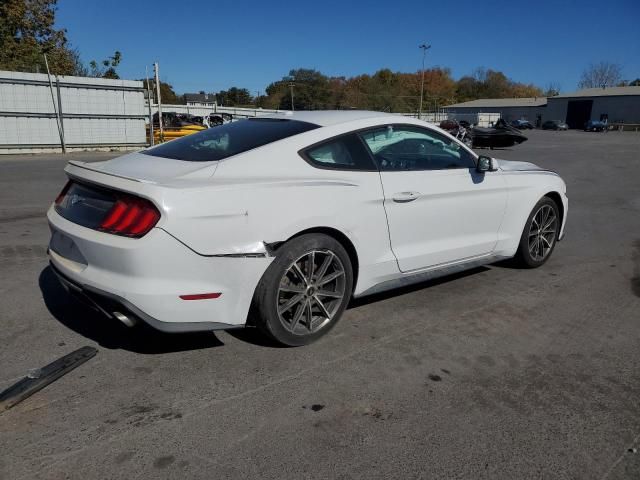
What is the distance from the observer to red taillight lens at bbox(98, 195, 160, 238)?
9.04ft

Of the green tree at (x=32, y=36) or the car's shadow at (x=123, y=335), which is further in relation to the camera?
the green tree at (x=32, y=36)

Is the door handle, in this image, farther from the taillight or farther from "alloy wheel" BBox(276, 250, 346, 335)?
the taillight

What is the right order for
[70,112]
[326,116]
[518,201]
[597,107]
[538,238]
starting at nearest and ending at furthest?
[326,116], [518,201], [538,238], [70,112], [597,107]

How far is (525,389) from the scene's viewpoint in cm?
294

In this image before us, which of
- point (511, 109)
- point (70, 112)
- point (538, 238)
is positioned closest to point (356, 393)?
point (538, 238)

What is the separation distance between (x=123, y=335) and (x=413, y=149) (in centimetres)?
258

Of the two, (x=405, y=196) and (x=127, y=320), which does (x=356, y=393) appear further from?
(x=405, y=196)

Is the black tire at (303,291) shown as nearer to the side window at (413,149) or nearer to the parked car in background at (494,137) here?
the side window at (413,149)

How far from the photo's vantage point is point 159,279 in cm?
278

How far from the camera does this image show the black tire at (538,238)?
496 cm

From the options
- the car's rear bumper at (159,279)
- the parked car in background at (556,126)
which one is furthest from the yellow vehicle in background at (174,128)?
the parked car in background at (556,126)

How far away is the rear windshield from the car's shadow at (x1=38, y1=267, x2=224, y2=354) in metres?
1.21

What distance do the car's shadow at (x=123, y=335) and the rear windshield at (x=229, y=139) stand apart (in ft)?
3.96

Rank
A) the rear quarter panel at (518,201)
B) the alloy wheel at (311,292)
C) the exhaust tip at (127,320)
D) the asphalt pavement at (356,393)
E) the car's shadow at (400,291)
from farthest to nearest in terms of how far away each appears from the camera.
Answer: the rear quarter panel at (518,201) < the car's shadow at (400,291) < the alloy wheel at (311,292) < the exhaust tip at (127,320) < the asphalt pavement at (356,393)
